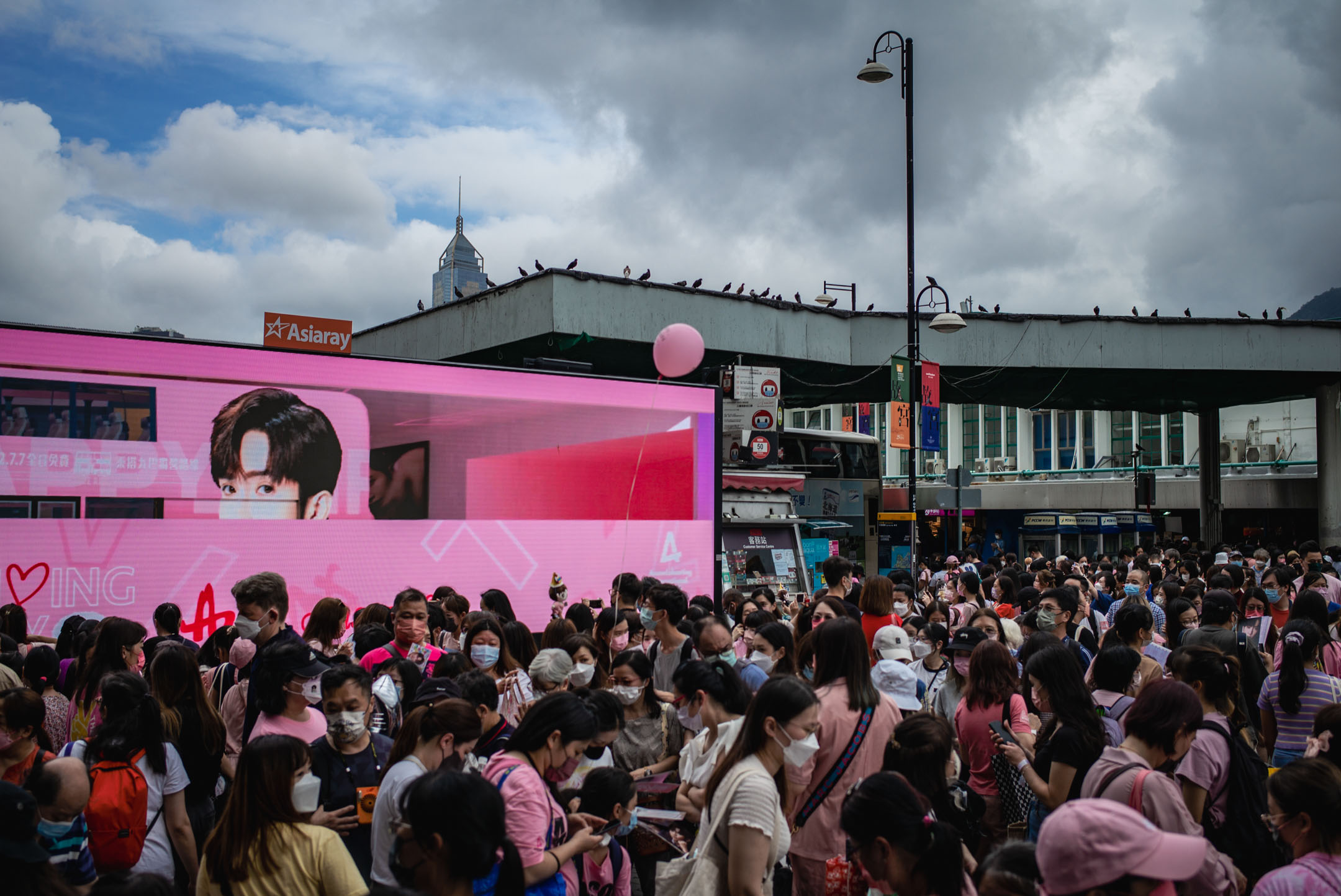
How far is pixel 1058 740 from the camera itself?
3994mm

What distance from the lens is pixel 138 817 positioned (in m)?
3.71

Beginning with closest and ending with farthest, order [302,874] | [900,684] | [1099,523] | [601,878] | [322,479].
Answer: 1. [302,874]
2. [601,878]
3. [900,684]
4. [322,479]
5. [1099,523]

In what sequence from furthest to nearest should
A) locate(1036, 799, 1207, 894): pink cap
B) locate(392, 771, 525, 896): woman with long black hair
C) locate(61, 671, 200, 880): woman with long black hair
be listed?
locate(61, 671, 200, 880): woman with long black hair, locate(392, 771, 525, 896): woman with long black hair, locate(1036, 799, 1207, 894): pink cap

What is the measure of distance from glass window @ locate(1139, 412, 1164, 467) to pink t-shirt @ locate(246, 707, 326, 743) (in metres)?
49.3

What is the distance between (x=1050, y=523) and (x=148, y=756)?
103 feet

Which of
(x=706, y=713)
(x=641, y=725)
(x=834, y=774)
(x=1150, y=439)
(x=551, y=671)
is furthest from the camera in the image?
(x=1150, y=439)

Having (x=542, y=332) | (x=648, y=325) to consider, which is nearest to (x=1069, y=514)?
(x=648, y=325)

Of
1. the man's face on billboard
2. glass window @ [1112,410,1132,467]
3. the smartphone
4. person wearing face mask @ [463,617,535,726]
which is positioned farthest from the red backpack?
glass window @ [1112,410,1132,467]

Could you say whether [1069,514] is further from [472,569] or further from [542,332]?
[472,569]

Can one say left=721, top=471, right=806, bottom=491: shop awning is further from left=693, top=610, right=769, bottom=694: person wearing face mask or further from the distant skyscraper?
the distant skyscraper

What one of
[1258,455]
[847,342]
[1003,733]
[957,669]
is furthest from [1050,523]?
[1003,733]

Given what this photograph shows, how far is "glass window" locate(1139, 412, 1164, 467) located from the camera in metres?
47.0

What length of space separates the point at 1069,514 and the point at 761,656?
2838cm

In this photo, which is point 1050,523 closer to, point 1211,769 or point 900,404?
point 900,404
